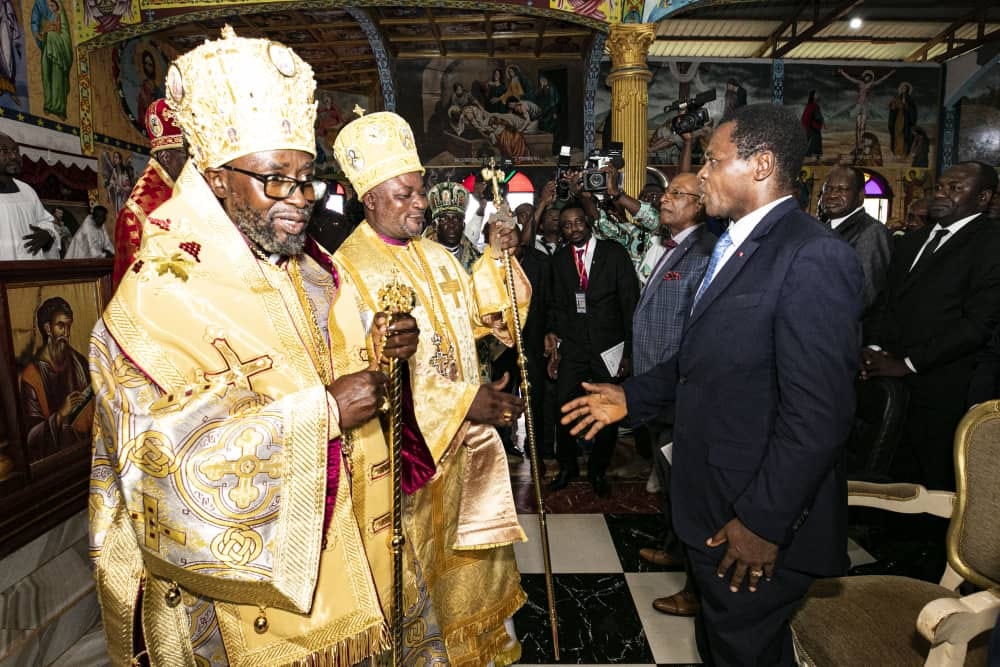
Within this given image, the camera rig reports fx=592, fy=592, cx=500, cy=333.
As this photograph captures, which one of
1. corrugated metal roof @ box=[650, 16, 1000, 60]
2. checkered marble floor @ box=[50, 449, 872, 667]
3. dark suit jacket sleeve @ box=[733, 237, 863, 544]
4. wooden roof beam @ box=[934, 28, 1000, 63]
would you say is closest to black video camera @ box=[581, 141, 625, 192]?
checkered marble floor @ box=[50, 449, 872, 667]

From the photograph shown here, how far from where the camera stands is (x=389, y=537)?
71.5 inches

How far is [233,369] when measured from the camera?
1.33 meters


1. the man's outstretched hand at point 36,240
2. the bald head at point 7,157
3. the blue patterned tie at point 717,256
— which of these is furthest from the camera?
the man's outstretched hand at point 36,240

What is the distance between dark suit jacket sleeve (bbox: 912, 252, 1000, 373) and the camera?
3072 mm

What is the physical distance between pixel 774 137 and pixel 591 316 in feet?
8.99

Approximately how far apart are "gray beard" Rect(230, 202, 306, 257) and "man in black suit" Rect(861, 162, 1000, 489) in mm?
3092

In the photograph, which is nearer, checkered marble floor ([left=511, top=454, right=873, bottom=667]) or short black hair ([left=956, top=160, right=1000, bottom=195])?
checkered marble floor ([left=511, top=454, right=873, bottom=667])

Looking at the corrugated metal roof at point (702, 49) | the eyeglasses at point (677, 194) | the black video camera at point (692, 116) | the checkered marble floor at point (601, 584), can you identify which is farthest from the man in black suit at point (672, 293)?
the corrugated metal roof at point (702, 49)

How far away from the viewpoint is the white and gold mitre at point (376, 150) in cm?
226

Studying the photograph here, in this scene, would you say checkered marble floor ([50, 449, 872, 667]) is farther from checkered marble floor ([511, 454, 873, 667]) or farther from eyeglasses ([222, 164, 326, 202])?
eyeglasses ([222, 164, 326, 202])

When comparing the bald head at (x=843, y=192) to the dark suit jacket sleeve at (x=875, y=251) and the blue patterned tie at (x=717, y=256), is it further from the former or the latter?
the blue patterned tie at (x=717, y=256)

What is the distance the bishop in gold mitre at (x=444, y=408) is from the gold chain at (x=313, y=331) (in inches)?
22.2

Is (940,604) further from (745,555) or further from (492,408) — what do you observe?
(492,408)

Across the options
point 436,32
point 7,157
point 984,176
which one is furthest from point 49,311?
point 436,32
